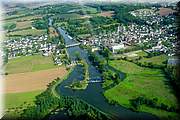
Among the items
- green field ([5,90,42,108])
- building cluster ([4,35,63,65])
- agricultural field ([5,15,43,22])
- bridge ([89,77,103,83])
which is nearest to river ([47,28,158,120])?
bridge ([89,77,103,83])

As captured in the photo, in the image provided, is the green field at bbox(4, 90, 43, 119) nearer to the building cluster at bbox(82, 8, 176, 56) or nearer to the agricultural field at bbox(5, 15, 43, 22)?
the agricultural field at bbox(5, 15, 43, 22)

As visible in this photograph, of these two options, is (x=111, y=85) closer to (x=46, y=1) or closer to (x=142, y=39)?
(x=142, y=39)

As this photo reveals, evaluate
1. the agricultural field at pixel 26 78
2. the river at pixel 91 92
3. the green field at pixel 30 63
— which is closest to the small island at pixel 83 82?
the river at pixel 91 92

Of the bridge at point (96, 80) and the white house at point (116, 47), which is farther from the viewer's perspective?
the white house at point (116, 47)

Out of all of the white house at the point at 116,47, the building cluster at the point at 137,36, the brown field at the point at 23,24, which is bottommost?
the white house at the point at 116,47

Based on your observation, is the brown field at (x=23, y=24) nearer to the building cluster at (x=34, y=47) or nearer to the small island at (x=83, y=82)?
the building cluster at (x=34, y=47)

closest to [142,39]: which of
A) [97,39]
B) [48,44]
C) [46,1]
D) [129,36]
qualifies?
[129,36]

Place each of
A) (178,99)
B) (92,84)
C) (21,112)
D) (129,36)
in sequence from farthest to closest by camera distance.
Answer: (129,36) → (92,84) → (21,112) → (178,99)
